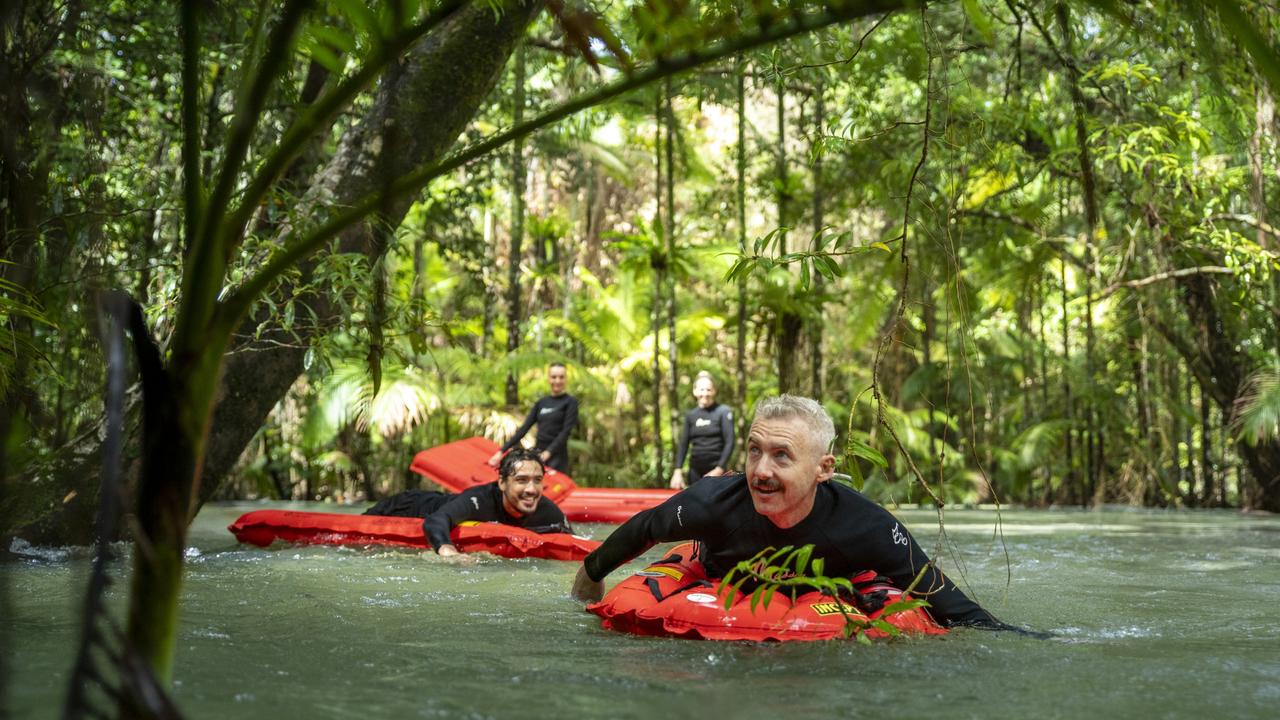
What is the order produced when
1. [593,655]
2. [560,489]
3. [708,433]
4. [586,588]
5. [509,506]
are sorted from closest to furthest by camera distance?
[593,655]
[586,588]
[509,506]
[560,489]
[708,433]

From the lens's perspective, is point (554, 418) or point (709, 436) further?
point (554, 418)

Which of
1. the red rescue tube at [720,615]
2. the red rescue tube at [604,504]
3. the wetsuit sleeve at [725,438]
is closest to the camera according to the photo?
the red rescue tube at [720,615]

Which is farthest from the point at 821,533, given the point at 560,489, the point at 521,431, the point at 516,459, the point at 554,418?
the point at 554,418

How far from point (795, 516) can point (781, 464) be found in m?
0.24

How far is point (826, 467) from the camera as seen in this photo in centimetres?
442

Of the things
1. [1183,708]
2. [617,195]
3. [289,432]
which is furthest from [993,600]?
[617,195]

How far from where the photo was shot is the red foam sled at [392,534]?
780 centimetres

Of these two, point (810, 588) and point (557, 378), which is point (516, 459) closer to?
point (810, 588)

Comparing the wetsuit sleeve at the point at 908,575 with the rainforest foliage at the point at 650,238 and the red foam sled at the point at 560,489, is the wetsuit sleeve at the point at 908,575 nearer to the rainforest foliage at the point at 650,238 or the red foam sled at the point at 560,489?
the rainforest foliage at the point at 650,238

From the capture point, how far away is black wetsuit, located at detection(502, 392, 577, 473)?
12.8m

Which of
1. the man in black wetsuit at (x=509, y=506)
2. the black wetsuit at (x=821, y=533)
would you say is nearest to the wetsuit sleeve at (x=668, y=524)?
the black wetsuit at (x=821, y=533)

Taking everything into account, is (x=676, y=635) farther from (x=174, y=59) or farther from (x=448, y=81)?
(x=174, y=59)

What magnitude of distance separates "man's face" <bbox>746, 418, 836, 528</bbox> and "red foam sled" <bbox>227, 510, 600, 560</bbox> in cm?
355

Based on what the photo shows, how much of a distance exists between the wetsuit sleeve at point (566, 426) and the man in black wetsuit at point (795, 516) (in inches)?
324
